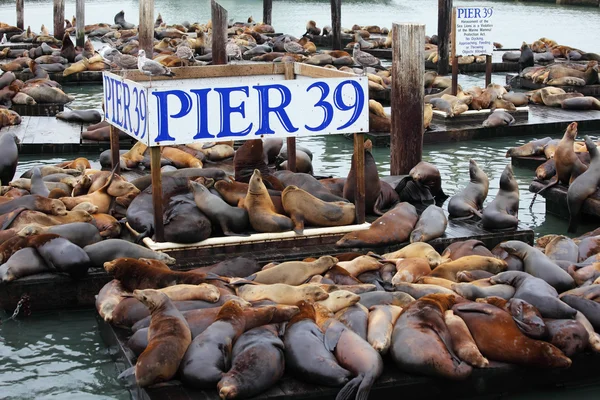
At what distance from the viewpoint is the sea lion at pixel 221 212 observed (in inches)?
255

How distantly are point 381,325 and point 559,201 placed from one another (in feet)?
14.6

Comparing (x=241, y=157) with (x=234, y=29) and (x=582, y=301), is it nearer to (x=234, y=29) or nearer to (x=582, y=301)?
(x=582, y=301)

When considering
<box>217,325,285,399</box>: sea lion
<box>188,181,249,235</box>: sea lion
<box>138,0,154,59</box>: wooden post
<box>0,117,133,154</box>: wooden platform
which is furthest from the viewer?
<box>138,0,154,59</box>: wooden post

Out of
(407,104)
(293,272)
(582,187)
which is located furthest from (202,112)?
(582,187)

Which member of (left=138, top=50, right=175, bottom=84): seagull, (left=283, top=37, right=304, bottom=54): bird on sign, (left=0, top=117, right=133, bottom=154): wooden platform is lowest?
(left=0, top=117, right=133, bottom=154): wooden platform

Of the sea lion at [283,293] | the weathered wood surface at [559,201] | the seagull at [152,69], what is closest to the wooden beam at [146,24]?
the seagull at [152,69]

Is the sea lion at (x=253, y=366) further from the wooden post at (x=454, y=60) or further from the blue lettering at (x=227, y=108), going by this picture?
the wooden post at (x=454, y=60)

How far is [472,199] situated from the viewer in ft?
24.6

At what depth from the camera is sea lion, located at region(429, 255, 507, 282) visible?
5668 mm

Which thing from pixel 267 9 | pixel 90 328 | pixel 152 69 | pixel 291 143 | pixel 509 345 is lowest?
pixel 90 328

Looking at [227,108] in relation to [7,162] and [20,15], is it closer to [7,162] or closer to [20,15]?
[7,162]

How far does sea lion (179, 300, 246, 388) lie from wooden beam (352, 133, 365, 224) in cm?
250

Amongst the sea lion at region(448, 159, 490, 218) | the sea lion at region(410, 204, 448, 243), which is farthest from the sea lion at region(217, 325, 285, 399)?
the sea lion at region(448, 159, 490, 218)

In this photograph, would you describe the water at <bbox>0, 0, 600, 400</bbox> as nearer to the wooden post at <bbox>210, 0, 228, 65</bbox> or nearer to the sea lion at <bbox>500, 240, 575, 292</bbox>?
the sea lion at <bbox>500, 240, 575, 292</bbox>
